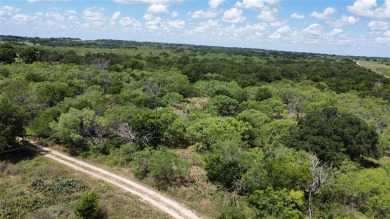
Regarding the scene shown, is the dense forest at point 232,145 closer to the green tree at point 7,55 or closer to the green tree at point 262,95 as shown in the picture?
the green tree at point 262,95

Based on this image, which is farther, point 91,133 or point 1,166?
point 91,133

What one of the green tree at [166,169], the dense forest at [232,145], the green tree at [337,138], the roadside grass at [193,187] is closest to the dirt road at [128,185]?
the roadside grass at [193,187]

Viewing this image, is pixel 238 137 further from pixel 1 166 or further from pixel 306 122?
pixel 1 166

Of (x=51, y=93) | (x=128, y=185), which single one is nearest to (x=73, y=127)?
(x=128, y=185)

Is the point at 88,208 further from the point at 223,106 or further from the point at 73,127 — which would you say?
the point at 223,106

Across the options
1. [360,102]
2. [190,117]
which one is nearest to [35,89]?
[190,117]

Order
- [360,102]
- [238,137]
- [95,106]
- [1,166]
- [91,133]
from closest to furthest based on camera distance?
[1,166] < [238,137] < [91,133] < [95,106] < [360,102]

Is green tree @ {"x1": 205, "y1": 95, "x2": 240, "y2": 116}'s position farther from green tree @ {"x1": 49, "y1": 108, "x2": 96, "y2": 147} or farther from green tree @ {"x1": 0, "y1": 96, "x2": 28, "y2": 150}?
green tree @ {"x1": 0, "y1": 96, "x2": 28, "y2": 150}
